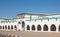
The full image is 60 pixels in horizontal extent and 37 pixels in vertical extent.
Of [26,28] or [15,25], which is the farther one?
[15,25]

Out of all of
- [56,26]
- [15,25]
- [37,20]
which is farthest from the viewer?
[15,25]

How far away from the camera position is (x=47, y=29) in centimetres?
5019

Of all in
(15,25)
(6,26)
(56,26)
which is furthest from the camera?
(6,26)

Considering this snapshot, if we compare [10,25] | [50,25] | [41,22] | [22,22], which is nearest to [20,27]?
[22,22]

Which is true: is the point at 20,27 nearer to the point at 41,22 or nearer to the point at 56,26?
the point at 41,22

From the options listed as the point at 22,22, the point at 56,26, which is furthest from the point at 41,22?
the point at 22,22

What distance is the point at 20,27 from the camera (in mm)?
62656

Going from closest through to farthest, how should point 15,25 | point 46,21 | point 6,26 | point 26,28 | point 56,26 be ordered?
1. point 56,26
2. point 46,21
3. point 26,28
4. point 15,25
5. point 6,26

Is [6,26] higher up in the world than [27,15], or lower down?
lower down

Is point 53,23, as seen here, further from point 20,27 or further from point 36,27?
point 20,27

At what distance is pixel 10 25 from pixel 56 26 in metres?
27.1

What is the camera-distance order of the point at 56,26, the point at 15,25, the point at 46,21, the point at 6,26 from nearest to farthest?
the point at 56,26 < the point at 46,21 < the point at 15,25 < the point at 6,26

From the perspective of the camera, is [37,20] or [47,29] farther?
[37,20]

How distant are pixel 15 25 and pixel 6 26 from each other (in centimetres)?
808
